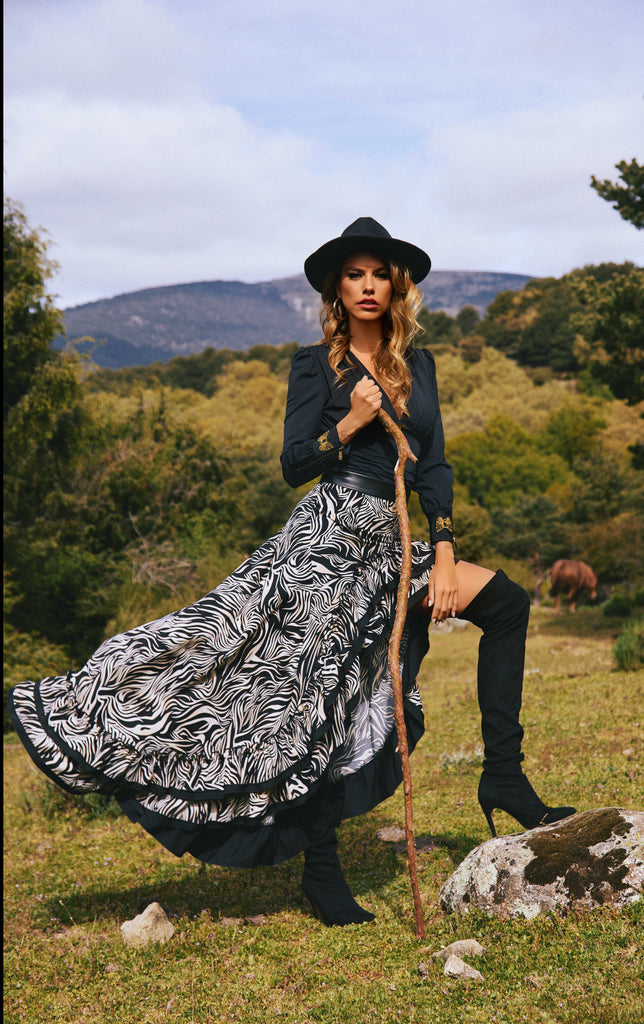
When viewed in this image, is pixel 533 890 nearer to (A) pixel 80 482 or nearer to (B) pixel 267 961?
(B) pixel 267 961

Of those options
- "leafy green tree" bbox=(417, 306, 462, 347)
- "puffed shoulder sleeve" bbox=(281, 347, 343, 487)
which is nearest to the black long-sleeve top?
"puffed shoulder sleeve" bbox=(281, 347, 343, 487)

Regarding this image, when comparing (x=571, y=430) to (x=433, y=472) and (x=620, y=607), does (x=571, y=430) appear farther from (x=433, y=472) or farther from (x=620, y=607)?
(x=433, y=472)

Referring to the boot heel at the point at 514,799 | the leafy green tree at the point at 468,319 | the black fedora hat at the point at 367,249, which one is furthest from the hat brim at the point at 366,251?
the leafy green tree at the point at 468,319

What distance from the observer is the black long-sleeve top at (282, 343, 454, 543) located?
399cm

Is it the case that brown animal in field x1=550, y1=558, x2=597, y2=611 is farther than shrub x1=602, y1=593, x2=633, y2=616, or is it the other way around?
brown animal in field x1=550, y1=558, x2=597, y2=611

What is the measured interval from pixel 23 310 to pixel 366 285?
76.7 feet

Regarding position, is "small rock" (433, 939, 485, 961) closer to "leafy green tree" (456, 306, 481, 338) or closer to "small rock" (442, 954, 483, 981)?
"small rock" (442, 954, 483, 981)

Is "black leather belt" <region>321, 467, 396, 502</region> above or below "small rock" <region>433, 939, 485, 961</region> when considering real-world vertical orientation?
above

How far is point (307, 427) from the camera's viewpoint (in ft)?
13.1

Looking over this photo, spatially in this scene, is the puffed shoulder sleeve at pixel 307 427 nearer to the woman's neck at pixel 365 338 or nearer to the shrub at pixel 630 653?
the woman's neck at pixel 365 338

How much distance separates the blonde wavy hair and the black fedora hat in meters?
0.05

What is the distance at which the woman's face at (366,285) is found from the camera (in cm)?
402

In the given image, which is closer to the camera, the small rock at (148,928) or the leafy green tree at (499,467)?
the small rock at (148,928)

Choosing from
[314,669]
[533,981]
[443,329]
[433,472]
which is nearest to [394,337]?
[433,472]
